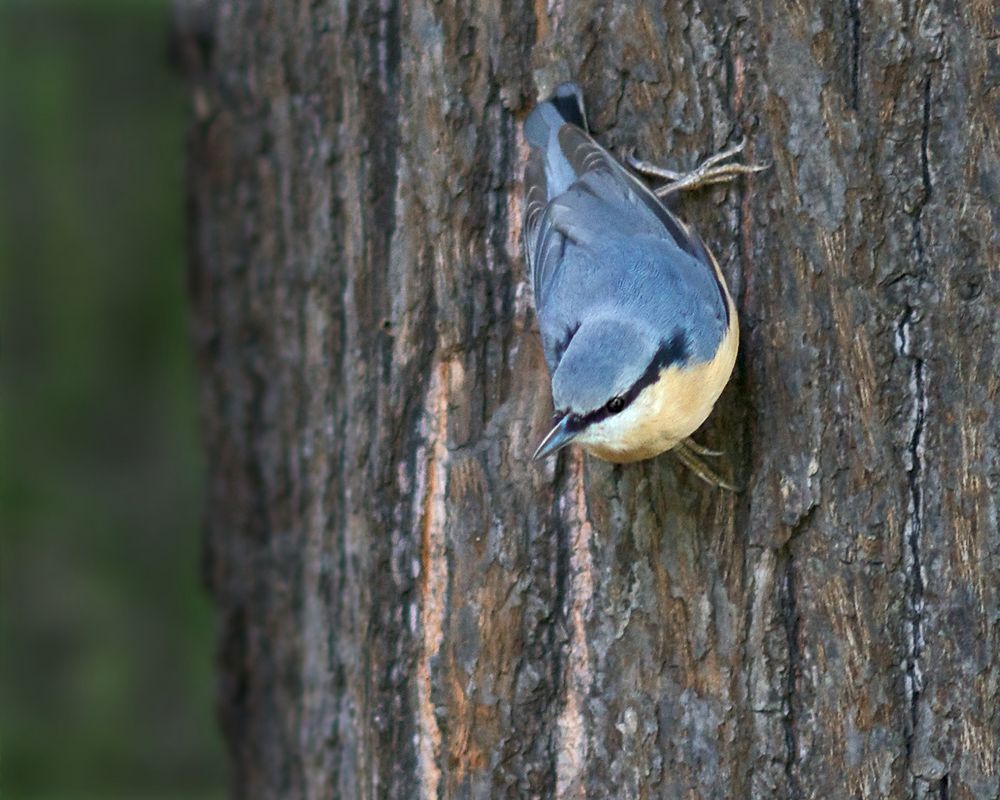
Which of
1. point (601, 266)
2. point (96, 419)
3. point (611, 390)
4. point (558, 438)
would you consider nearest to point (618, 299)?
point (601, 266)

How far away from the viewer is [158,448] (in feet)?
13.6

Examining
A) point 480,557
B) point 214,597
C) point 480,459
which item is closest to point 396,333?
point 480,459

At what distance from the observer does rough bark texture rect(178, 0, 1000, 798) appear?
2123 mm

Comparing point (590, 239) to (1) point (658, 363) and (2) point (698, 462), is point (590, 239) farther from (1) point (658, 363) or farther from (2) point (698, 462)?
(2) point (698, 462)

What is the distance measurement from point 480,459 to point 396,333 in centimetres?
36

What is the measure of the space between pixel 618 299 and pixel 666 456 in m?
0.34

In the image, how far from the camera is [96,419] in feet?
13.4

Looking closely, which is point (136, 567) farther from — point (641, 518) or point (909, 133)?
point (909, 133)

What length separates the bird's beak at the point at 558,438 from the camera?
7.32 feet

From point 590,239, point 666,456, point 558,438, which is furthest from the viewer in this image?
point 590,239

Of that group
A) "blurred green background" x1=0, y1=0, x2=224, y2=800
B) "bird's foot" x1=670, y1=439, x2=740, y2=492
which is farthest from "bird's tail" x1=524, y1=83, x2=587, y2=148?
"blurred green background" x1=0, y1=0, x2=224, y2=800

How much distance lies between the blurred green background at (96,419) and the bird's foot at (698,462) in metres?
2.30

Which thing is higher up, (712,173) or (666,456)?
(712,173)

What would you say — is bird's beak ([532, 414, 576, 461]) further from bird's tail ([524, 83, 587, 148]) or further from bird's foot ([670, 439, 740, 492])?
bird's tail ([524, 83, 587, 148])
